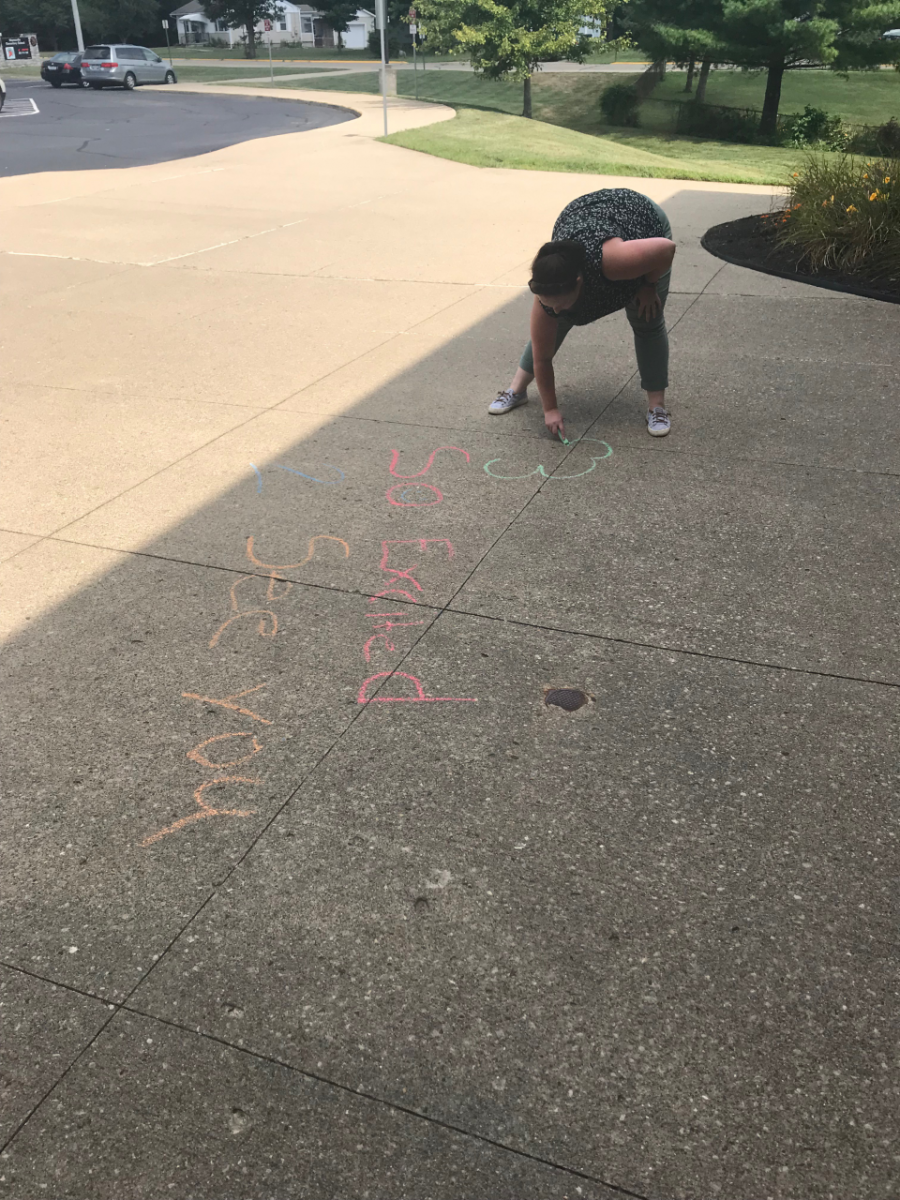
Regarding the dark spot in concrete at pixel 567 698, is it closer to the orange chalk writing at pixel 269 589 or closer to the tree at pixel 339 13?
the orange chalk writing at pixel 269 589

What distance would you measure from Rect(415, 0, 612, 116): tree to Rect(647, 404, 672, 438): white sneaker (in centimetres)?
2707

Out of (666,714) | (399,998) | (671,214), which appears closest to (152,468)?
(666,714)

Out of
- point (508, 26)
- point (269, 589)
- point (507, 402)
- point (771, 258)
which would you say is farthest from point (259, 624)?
point (508, 26)

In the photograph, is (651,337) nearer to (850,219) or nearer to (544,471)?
(544,471)

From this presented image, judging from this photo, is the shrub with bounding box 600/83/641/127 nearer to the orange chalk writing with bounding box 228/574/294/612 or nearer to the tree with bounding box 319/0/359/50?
the orange chalk writing with bounding box 228/574/294/612

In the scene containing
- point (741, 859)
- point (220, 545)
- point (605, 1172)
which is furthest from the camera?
point (220, 545)

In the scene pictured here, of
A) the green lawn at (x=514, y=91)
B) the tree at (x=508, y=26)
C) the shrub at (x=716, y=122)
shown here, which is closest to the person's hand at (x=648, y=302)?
the tree at (x=508, y=26)

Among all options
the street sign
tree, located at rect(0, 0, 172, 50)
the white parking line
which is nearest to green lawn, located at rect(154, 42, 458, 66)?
tree, located at rect(0, 0, 172, 50)

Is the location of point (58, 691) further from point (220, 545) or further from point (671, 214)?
point (671, 214)

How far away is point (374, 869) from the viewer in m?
2.54

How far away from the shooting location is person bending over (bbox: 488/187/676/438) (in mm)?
4332

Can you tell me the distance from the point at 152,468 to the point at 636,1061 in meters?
3.95

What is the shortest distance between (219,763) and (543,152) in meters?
17.3

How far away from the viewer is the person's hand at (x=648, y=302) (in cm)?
473
